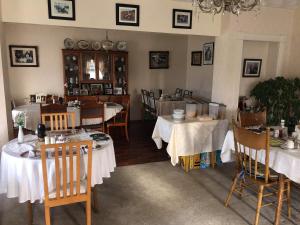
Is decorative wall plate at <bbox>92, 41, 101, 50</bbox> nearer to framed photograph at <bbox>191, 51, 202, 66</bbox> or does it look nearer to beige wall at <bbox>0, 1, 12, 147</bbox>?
framed photograph at <bbox>191, 51, 202, 66</bbox>

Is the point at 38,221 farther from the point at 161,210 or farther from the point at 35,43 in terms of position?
the point at 35,43

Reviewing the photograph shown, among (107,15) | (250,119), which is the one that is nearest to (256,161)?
(250,119)

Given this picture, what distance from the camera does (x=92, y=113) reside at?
15.9ft

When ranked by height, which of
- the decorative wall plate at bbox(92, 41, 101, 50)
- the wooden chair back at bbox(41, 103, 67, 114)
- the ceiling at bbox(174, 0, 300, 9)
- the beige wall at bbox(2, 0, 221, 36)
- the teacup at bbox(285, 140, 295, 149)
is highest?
the ceiling at bbox(174, 0, 300, 9)

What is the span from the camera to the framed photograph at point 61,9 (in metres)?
3.69

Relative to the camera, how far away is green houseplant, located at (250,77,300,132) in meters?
4.47

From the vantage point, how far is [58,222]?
2.73m

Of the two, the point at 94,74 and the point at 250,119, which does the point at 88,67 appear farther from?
the point at 250,119

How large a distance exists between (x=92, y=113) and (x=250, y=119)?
273 centimetres

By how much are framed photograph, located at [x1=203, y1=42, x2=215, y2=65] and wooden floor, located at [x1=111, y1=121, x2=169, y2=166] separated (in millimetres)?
2188

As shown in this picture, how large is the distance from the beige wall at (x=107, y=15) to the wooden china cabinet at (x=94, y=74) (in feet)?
8.23

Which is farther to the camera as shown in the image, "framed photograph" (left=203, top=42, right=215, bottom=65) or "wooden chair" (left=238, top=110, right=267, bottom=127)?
"framed photograph" (left=203, top=42, right=215, bottom=65)

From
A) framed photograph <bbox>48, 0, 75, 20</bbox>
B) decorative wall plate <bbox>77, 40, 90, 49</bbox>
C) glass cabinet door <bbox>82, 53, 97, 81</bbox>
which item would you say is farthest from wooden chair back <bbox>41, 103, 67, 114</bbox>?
decorative wall plate <bbox>77, 40, 90, 49</bbox>

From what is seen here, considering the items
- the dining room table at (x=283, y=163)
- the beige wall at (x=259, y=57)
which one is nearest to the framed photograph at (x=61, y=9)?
the dining room table at (x=283, y=163)
